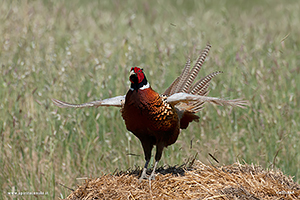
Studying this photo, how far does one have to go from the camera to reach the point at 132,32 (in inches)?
361

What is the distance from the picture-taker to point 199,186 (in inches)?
127

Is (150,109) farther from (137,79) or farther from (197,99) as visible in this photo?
(197,99)

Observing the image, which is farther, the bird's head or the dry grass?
the bird's head

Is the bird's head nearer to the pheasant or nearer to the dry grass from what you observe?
the pheasant

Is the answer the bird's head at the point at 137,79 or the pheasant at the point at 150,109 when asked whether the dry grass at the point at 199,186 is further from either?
the bird's head at the point at 137,79

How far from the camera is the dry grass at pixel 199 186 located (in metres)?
3.07

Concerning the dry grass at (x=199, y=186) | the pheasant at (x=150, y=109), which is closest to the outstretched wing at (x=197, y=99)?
the pheasant at (x=150, y=109)

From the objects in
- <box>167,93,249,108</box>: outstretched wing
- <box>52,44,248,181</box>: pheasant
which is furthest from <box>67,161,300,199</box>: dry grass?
<box>167,93,249,108</box>: outstretched wing

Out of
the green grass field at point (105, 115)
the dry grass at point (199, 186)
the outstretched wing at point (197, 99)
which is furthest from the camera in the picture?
the green grass field at point (105, 115)

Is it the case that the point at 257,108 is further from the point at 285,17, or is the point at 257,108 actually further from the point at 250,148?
the point at 285,17

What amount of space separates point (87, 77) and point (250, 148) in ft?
9.56

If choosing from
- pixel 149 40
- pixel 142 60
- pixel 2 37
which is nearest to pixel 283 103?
pixel 142 60

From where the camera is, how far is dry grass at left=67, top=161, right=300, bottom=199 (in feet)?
10.1

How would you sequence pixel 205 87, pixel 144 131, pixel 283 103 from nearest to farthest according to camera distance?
pixel 144 131
pixel 205 87
pixel 283 103
